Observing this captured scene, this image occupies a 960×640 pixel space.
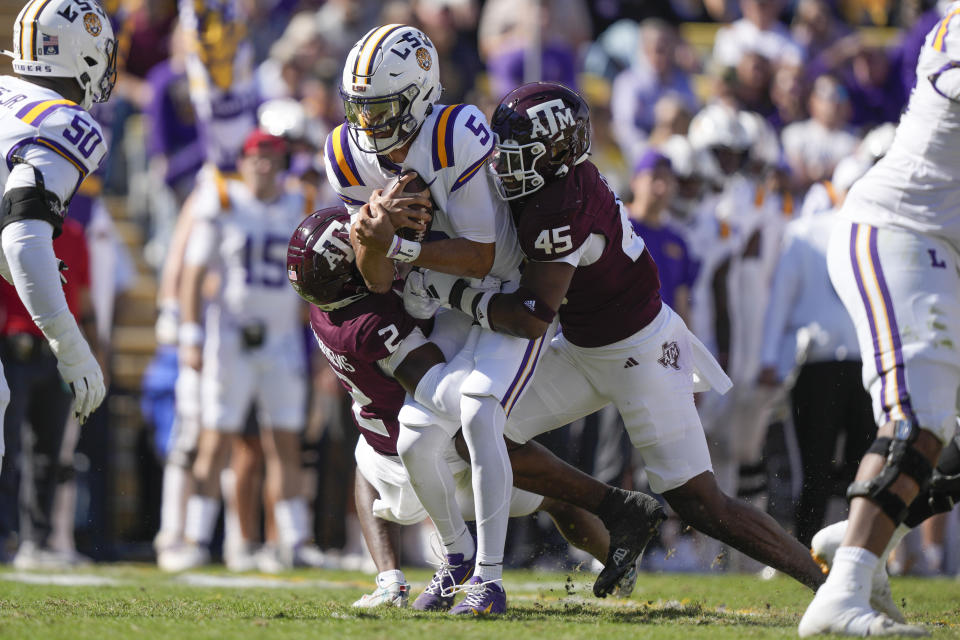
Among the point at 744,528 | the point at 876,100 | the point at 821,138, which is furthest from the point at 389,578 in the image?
the point at 876,100

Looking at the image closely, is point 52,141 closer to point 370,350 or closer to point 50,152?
point 50,152

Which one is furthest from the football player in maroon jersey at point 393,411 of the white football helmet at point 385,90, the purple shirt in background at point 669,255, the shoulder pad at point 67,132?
the purple shirt in background at point 669,255

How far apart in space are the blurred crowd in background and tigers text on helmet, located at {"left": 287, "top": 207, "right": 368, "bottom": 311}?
165 centimetres

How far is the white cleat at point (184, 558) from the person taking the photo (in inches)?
288

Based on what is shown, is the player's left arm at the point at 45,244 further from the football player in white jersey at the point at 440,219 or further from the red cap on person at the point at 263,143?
the red cap on person at the point at 263,143

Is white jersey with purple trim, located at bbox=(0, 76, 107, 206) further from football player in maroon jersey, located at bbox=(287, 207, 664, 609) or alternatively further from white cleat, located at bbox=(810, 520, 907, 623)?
white cleat, located at bbox=(810, 520, 907, 623)

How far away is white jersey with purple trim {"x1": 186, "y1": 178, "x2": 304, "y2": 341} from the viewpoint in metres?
7.62

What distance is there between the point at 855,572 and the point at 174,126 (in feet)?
21.5

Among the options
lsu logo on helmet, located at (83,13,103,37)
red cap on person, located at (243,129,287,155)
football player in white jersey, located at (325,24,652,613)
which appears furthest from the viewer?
red cap on person, located at (243,129,287,155)

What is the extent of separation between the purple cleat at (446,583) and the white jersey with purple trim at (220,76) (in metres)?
4.06

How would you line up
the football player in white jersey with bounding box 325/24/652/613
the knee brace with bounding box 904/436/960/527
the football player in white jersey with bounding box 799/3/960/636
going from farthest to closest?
the football player in white jersey with bounding box 325/24/652/613, the knee brace with bounding box 904/436/960/527, the football player in white jersey with bounding box 799/3/960/636

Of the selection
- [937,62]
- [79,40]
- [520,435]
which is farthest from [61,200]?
[937,62]

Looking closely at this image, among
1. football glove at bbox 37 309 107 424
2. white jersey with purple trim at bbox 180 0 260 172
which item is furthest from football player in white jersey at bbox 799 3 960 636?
white jersey with purple trim at bbox 180 0 260 172

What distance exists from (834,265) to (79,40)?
2.64m
